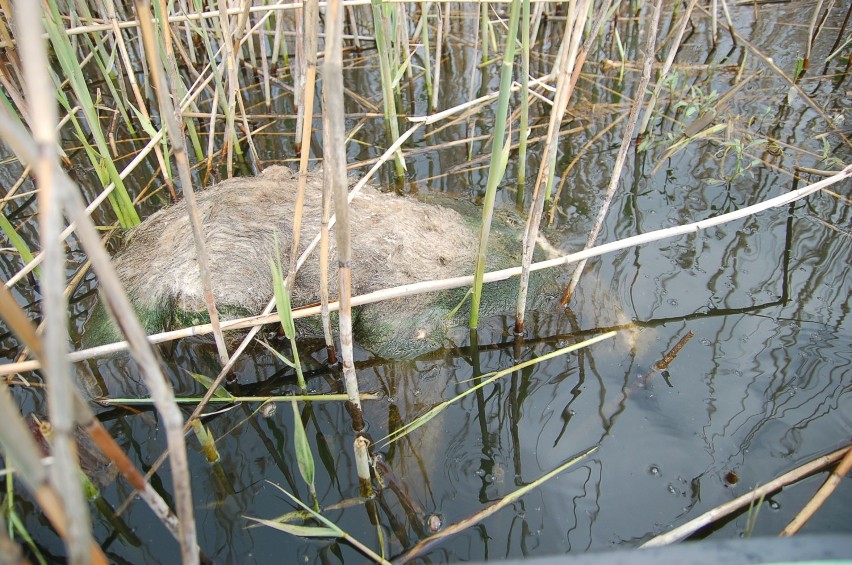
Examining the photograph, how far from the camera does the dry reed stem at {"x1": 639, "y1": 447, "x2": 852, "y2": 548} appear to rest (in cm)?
125

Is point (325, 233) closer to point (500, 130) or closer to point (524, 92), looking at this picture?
point (500, 130)

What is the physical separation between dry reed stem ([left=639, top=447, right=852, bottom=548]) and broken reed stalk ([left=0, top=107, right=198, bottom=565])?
0.91m

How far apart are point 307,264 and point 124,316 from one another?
1.35 meters

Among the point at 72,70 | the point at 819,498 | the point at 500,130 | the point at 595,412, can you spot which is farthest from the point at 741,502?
Result: the point at 72,70

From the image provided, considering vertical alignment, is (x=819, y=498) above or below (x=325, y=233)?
below

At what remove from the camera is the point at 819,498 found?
1305 millimetres

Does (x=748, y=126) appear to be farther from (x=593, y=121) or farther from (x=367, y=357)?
(x=367, y=357)

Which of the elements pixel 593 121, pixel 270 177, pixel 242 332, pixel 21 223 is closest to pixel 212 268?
pixel 242 332

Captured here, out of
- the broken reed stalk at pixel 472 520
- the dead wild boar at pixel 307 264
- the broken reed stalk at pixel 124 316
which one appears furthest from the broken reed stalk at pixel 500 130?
the broken reed stalk at pixel 124 316

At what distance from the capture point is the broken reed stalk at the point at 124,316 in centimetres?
55

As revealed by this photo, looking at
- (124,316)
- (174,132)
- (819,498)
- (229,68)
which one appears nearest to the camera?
(124,316)

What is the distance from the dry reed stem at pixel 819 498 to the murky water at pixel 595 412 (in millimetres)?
70

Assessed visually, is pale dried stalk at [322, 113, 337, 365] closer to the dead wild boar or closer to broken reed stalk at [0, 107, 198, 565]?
the dead wild boar

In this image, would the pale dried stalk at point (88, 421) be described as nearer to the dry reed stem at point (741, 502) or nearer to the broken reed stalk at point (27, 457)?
the broken reed stalk at point (27, 457)
